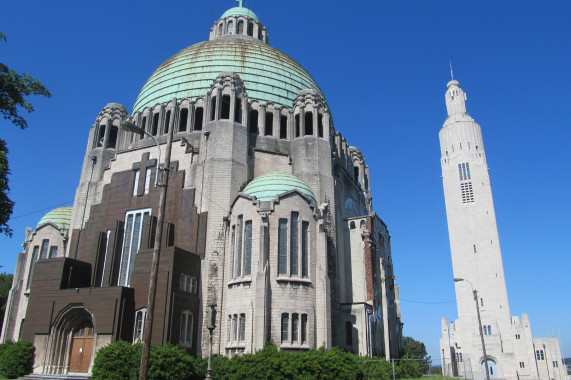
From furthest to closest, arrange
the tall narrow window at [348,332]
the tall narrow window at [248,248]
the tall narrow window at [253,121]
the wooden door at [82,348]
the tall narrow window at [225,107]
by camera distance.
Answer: the tall narrow window at [253,121], the tall narrow window at [225,107], the tall narrow window at [348,332], the tall narrow window at [248,248], the wooden door at [82,348]

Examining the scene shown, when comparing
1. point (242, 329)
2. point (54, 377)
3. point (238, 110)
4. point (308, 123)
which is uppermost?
point (308, 123)

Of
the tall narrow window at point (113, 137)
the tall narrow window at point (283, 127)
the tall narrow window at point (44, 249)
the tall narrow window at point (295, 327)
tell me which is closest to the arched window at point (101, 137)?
the tall narrow window at point (113, 137)

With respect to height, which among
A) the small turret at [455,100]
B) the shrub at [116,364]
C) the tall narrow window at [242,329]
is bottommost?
the shrub at [116,364]

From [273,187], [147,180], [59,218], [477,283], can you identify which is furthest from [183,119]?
[477,283]

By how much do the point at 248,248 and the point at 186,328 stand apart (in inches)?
225

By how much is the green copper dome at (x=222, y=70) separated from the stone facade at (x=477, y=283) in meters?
40.4

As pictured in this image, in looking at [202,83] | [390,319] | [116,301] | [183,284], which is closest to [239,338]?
[183,284]

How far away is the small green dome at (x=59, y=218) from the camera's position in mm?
37406

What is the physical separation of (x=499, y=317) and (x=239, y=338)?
55.0 m

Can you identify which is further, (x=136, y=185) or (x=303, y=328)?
(x=136, y=185)

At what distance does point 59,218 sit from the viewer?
124ft

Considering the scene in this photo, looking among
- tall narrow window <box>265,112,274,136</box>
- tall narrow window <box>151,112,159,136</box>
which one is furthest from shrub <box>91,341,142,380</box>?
tall narrow window <box>265,112,274,136</box>

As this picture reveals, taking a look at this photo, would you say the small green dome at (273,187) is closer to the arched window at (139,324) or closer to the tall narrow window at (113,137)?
the arched window at (139,324)

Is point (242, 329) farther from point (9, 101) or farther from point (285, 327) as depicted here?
point (9, 101)
